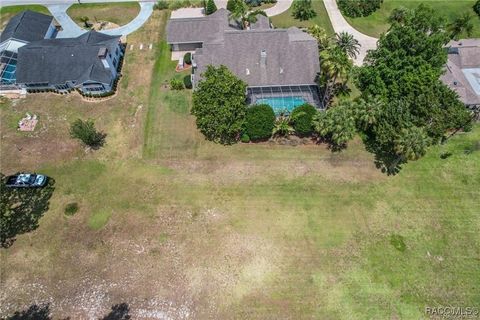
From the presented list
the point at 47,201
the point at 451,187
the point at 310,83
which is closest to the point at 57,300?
the point at 47,201

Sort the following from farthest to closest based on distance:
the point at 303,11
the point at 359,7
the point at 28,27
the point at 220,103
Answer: the point at 359,7 < the point at 303,11 < the point at 28,27 < the point at 220,103

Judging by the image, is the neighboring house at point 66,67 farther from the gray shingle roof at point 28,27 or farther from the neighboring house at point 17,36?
the gray shingle roof at point 28,27

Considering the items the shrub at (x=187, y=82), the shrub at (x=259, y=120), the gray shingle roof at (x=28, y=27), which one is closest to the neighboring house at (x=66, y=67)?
the gray shingle roof at (x=28, y=27)

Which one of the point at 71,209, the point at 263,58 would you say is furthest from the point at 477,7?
the point at 71,209

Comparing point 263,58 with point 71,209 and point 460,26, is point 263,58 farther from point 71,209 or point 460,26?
point 71,209

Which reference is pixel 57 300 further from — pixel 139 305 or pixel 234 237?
pixel 234 237

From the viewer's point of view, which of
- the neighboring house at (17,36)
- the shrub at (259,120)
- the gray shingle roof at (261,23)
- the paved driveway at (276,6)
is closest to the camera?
the shrub at (259,120)
